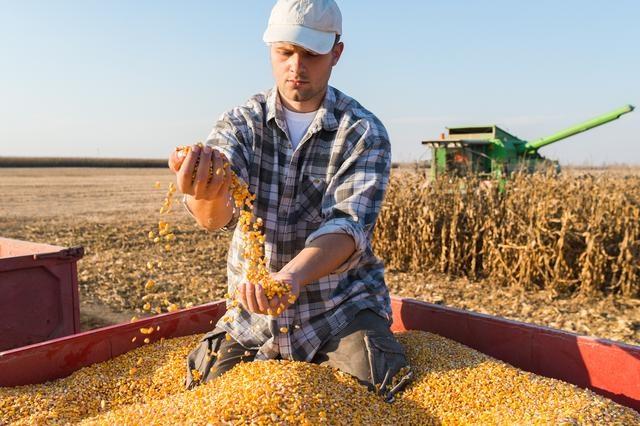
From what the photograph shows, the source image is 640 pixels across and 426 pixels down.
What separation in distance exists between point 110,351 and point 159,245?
719cm

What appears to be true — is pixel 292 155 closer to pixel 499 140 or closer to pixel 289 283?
pixel 289 283

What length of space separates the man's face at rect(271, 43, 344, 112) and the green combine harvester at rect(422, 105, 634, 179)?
7.56 m

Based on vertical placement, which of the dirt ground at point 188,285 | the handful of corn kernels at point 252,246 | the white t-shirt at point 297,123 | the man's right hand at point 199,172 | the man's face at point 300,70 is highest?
the man's face at point 300,70

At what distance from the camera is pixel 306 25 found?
2607 millimetres

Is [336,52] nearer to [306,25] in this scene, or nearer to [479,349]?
[306,25]

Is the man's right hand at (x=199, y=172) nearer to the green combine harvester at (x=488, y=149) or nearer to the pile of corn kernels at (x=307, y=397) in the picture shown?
the pile of corn kernels at (x=307, y=397)

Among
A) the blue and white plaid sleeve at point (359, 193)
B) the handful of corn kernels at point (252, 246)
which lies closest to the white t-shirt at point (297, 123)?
the blue and white plaid sleeve at point (359, 193)

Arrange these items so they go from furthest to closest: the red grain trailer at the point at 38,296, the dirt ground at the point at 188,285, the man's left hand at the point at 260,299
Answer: the dirt ground at the point at 188,285
the red grain trailer at the point at 38,296
the man's left hand at the point at 260,299

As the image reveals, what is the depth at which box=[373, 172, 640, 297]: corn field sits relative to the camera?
673cm

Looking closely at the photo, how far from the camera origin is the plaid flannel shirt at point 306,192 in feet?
9.20

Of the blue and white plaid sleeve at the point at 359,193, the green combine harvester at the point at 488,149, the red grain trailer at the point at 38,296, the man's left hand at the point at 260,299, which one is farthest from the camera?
the green combine harvester at the point at 488,149

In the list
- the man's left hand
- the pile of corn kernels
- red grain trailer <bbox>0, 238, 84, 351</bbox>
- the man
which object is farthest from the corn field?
the man's left hand

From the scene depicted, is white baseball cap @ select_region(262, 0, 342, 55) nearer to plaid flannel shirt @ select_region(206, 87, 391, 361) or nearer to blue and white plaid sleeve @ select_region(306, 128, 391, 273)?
plaid flannel shirt @ select_region(206, 87, 391, 361)

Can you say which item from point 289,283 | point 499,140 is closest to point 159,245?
point 499,140
